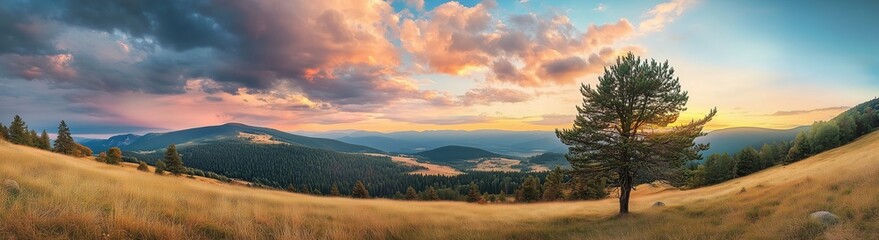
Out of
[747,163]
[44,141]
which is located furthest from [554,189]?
[44,141]

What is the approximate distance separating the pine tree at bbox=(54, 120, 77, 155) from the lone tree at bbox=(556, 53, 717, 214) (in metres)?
88.0

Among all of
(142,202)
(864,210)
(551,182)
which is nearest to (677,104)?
(864,210)

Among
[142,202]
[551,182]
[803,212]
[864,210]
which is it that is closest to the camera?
[142,202]

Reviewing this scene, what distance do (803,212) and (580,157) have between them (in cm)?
1081

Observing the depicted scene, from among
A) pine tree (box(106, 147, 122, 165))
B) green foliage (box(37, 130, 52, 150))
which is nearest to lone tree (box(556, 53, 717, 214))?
pine tree (box(106, 147, 122, 165))

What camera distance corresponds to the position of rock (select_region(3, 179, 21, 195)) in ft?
24.4

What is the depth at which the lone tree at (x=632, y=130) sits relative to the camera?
1947 cm

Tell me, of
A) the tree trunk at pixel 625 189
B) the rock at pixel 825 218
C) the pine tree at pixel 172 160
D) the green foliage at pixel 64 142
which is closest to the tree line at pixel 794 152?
the tree trunk at pixel 625 189

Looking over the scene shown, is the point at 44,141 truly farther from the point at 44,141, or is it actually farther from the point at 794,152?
the point at 794,152

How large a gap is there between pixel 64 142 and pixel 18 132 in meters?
6.72

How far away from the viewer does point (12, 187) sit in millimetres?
7582

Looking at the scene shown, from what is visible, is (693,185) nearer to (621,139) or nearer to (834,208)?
(621,139)

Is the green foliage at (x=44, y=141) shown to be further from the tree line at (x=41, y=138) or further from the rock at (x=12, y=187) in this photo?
the rock at (x=12, y=187)

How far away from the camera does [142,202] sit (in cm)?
812
